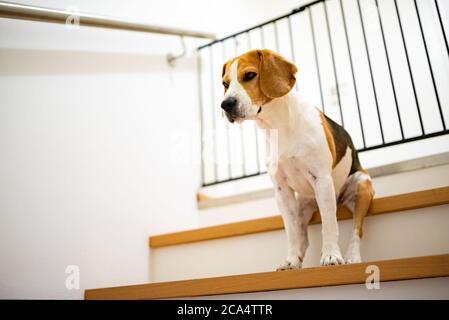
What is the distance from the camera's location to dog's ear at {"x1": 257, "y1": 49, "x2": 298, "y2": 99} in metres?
1.50

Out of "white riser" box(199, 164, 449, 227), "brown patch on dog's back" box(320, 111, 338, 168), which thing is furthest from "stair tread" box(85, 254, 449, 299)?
"white riser" box(199, 164, 449, 227)

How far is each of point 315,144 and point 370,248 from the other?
456 mm

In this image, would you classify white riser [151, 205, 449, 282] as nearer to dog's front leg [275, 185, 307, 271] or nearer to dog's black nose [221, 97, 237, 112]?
dog's front leg [275, 185, 307, 271]

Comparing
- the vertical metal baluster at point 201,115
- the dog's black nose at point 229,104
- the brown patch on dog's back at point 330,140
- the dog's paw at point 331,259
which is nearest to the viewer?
the dog's paw at point 331,259

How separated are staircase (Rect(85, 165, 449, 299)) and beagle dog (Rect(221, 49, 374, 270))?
0.08 meters

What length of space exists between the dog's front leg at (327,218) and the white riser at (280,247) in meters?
0.22

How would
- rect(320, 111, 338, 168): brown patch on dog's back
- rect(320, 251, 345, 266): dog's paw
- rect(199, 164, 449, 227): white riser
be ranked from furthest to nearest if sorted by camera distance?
rect(199, 164, 449, 227): white riser < rect(320, 111, 338, 168): brown patch on dog's back < rect(320, 251, 345, 266): dog's paw

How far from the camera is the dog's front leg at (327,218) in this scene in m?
1.37

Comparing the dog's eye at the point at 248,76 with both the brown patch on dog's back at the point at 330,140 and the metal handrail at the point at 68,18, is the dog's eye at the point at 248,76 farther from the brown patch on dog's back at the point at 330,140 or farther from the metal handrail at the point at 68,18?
the metal handrail at the point at 68,18

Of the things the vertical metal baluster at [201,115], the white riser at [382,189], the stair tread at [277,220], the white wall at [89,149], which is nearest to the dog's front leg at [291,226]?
the stair tread at [277,220]

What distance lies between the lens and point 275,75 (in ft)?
4.95

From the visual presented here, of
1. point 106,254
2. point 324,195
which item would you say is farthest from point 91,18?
point 324,195

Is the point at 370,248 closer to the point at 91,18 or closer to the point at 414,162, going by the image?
the point at 414,162

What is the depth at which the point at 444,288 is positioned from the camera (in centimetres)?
108
